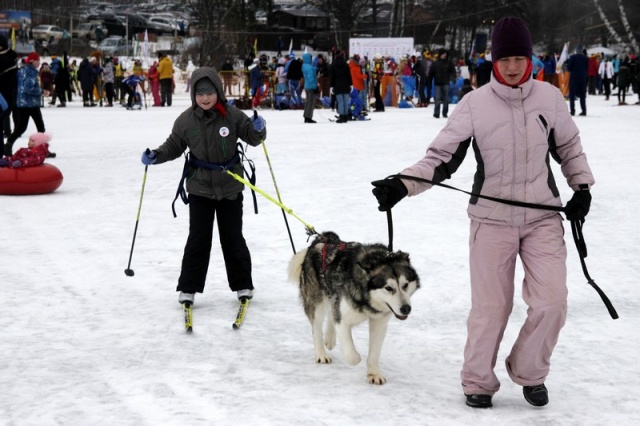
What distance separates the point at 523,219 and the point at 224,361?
1.76 m

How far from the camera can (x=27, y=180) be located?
32.9 feet

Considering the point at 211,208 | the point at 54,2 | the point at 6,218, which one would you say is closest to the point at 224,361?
the point at 211,208

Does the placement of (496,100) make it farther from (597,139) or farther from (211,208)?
(597,139)

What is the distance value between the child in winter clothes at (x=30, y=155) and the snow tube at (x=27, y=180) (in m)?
0.06

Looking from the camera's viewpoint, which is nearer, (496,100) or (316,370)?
(496,100)

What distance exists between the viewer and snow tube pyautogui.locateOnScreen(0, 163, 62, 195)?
1002 centimetres

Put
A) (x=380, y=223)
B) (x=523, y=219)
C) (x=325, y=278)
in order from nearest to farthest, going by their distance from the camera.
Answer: (x=523, y=219) < (x=325, y=278) < (x=380, y=223)

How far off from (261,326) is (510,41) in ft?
7.81

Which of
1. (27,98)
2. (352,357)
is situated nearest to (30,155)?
(27,98)

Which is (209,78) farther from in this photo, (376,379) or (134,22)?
(134,22)

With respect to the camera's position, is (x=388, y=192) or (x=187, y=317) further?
(x=187, y=317)

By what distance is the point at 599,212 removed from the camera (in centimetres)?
861

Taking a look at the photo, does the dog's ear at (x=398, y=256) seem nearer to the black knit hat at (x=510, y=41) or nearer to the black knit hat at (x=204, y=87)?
the black knit hat at (x=510, y=41)

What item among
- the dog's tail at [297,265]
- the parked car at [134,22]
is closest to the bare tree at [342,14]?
the parked car at [134,22]
